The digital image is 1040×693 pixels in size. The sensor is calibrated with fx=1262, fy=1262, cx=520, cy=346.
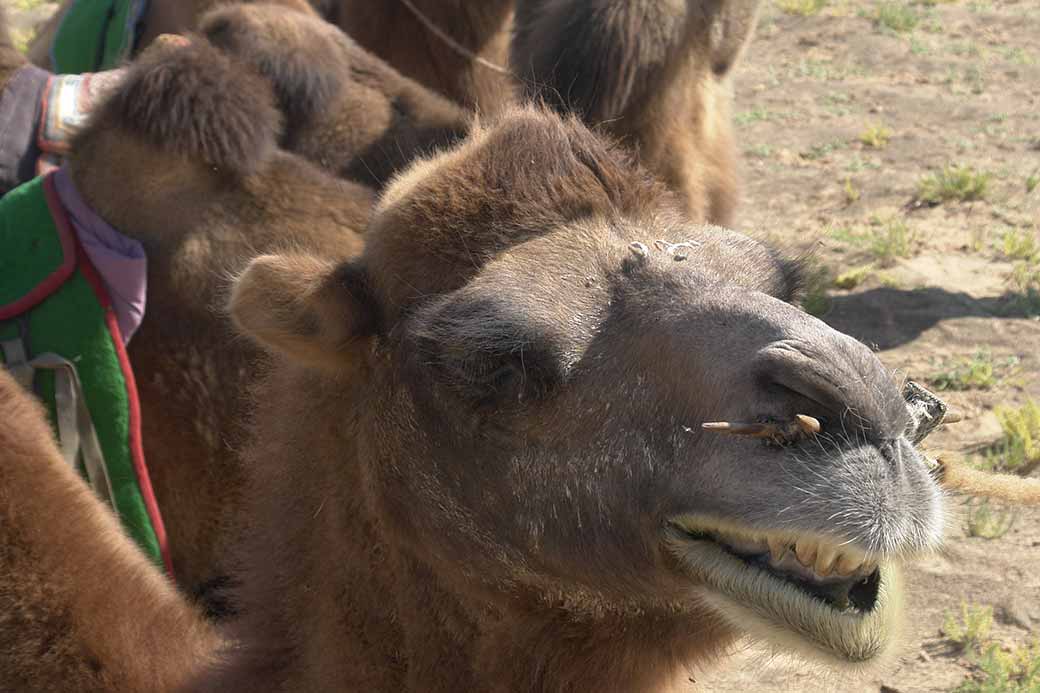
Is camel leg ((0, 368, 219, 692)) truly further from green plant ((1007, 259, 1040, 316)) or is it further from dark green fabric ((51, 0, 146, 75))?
green plant ((1007, 259, 1040, 316))

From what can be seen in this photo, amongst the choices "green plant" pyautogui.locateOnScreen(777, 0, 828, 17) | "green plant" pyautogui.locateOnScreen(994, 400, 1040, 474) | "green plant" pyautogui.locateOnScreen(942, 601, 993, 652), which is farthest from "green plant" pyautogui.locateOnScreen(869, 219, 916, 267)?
"green plant" pyautogui.locateOnScreen(777, 0, 828, 17)

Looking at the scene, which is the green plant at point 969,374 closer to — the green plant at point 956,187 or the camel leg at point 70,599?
the green plant at point 956,187

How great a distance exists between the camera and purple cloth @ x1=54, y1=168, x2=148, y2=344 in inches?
140

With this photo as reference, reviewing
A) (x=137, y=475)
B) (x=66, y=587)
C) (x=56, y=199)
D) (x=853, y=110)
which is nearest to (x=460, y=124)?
(x=56, y=199)

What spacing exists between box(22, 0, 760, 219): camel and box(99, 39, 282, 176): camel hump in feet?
2.26

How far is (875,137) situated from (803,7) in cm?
422

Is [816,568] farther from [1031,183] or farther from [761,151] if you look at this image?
[761,151]

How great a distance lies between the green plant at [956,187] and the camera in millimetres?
7906

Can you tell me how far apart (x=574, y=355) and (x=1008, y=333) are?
4.69m

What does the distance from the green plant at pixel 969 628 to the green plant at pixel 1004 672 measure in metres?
0.06

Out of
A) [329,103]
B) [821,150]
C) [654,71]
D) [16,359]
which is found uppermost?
[654,71]

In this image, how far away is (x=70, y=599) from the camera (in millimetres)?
2414

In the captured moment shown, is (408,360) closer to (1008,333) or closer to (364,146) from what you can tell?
(364,146)

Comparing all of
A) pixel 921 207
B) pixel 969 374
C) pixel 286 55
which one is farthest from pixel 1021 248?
pixel 286 55
